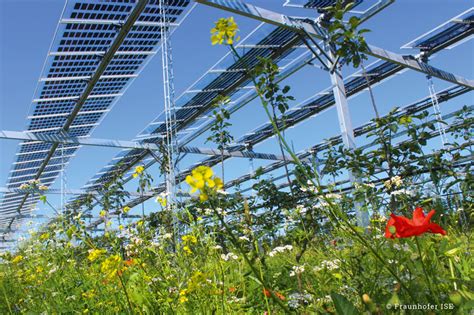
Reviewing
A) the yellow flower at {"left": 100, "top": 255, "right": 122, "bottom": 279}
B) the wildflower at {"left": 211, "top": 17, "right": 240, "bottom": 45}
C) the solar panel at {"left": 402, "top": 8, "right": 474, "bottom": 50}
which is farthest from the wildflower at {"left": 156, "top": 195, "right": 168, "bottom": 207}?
the solar panel at {"left": 402, "top": 8, "right": 474, "bottom": 50}

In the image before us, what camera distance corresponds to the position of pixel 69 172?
619 inches

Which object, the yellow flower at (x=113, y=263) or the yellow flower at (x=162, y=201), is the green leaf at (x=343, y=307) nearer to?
the yellow flower at (x=113, y=263)

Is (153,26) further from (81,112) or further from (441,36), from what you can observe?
(441,36)

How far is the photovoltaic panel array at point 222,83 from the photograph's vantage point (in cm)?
811

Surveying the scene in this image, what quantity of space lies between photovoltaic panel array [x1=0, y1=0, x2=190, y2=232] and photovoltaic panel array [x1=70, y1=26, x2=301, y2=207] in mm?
1544

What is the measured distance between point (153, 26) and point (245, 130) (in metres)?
7.35

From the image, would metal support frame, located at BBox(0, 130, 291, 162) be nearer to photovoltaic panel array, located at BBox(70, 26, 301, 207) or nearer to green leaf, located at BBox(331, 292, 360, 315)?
photovoltaic panel array, located at BBox(70, 26, 301, 207)

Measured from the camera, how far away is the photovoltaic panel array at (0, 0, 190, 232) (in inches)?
286

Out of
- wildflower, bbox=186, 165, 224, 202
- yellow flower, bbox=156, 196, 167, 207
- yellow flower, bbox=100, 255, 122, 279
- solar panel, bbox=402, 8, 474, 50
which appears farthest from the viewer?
solar panel, bbox=402, 8, 474, 50

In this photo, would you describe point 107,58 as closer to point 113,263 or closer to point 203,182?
point 113,263

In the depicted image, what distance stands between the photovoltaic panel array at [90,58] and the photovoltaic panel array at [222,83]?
154 centimetres

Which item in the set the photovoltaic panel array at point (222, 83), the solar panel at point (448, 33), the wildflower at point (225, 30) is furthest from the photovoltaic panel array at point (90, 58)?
the wildflower at point (225, 30)

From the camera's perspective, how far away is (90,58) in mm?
8391

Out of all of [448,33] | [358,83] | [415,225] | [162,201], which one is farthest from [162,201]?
[358,83]
